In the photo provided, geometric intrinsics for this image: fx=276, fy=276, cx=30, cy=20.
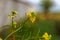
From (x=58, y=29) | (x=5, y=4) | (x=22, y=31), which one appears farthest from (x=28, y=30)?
(x=58, y=29)

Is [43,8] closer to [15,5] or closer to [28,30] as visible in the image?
[15,5]

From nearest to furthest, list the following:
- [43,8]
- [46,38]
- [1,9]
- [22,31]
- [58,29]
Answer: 1. [46,38]
2. [22,31]
3. [1,9]
4. [58,29]
5. [43,8]

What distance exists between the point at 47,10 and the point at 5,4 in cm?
1375

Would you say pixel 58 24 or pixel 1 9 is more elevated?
pixel 1 9

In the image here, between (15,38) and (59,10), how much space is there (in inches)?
835

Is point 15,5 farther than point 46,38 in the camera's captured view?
Yes

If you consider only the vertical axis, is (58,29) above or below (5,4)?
below

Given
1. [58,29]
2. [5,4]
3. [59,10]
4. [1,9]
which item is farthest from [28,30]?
[59,10]

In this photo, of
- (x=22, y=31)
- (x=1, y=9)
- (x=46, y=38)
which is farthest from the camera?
(x=1, y=9)

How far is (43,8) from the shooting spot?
2347 cm

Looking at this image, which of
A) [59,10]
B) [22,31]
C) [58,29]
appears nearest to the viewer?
[22,31]

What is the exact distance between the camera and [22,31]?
3.32 ft

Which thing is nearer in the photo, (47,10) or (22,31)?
(22,31)

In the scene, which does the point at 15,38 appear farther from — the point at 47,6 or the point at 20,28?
the point at 47,6
